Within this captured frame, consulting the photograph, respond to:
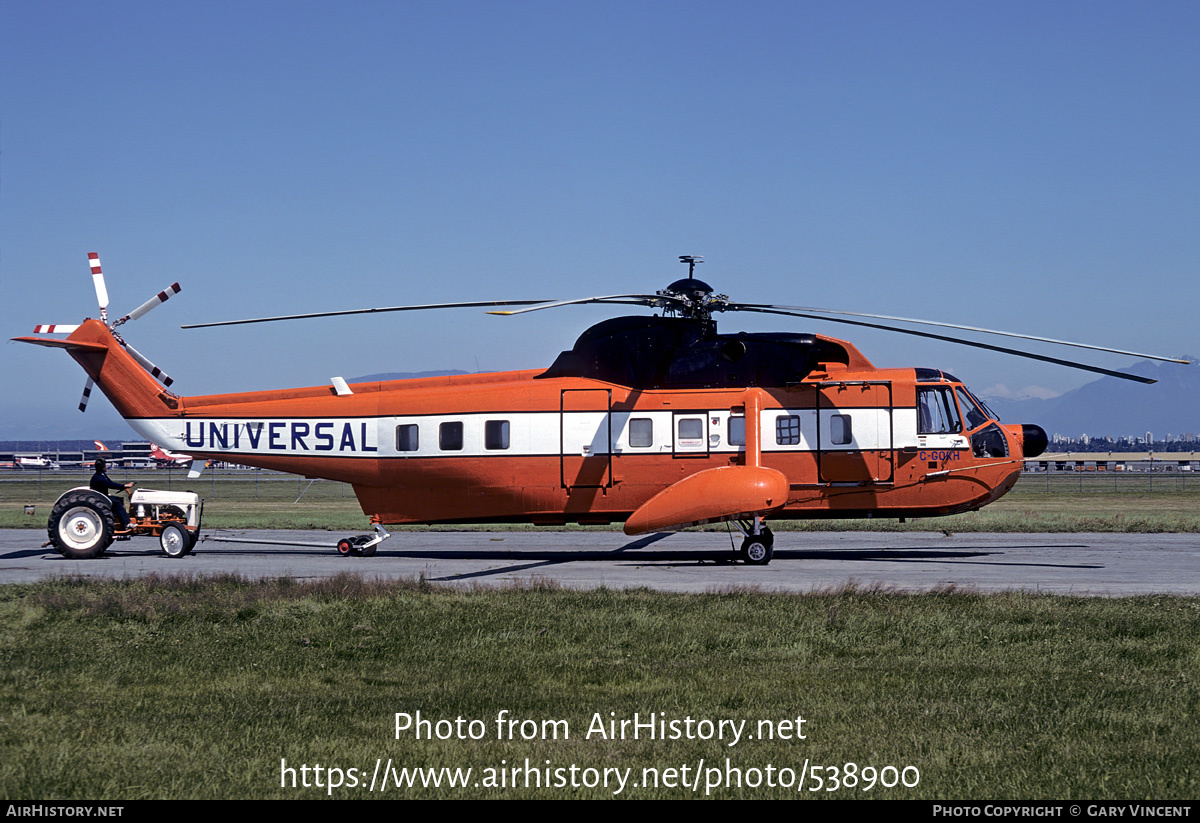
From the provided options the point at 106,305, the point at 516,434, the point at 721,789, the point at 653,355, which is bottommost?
the point at 721,789

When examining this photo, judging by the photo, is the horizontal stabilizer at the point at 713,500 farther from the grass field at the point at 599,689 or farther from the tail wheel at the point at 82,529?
the tail wheel at the point at 82,529

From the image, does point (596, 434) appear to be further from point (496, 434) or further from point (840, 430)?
point (840, 430)

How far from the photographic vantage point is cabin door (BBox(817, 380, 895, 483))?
2047 cm

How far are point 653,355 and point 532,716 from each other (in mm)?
13105

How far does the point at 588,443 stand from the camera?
20828mm

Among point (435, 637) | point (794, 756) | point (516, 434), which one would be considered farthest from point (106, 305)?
point (794, 756)

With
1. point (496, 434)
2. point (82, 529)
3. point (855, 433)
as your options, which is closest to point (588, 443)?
point (496, 434)

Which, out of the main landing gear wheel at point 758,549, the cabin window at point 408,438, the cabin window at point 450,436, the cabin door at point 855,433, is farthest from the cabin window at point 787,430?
the cabin window at point 408,438

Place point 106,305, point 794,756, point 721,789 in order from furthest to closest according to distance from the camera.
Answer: point 106,305, point 794,756, point 721,789

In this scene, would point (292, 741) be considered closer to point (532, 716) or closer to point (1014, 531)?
point (532, 716)

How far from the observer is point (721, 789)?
6.56m

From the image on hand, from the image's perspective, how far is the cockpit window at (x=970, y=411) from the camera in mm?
20859

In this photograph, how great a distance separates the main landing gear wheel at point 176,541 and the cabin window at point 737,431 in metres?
11.9
